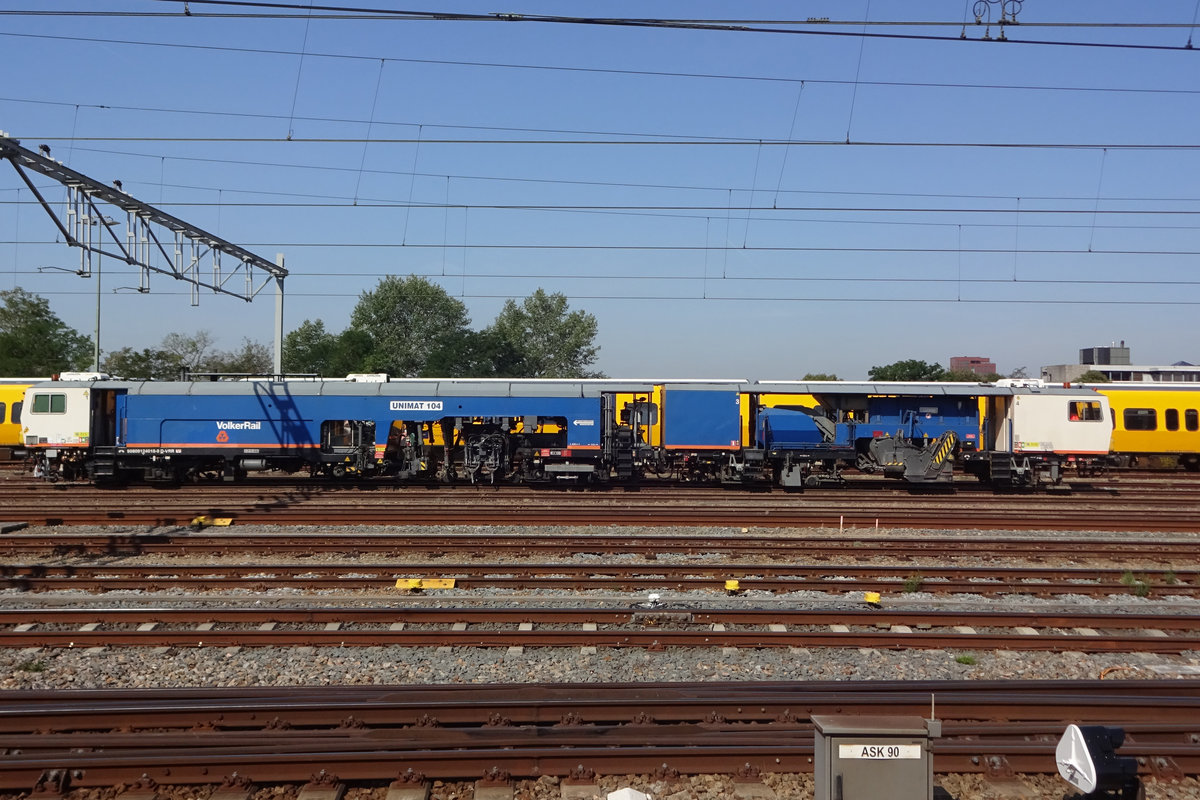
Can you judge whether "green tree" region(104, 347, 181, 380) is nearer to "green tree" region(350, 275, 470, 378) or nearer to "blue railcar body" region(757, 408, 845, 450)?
"green tree" region(350, 275, 470, 378)

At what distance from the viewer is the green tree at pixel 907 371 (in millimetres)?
53562

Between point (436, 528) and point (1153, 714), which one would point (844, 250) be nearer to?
point (436, 528)

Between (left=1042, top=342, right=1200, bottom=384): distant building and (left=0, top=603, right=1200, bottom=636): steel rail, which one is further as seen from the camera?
(left=1042, top=342, right=1200, bottom=384): distant building

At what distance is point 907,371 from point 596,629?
51664 mm

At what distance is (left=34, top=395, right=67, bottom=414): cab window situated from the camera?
23500mm

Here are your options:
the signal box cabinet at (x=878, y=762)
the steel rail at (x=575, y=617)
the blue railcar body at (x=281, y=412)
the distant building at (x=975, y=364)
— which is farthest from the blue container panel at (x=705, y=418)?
the distant building at (x=975, y=364)

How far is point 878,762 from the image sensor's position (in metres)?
4.60

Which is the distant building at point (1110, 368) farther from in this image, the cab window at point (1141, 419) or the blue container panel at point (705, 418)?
the blue container panel at point (705, 418)

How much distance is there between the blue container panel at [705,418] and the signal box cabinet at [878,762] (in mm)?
18908

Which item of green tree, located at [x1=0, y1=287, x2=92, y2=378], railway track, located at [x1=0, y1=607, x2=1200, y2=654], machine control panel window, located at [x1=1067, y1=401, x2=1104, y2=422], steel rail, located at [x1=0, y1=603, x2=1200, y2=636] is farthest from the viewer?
green tree, located at [x1=0, y1=287, x2=92, y2=378]

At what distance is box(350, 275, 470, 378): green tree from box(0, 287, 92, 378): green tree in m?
20.8

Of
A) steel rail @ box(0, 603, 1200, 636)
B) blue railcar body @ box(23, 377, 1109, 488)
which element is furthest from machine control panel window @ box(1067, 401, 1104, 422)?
steel rail @ box(0, 603, 1200, 636)

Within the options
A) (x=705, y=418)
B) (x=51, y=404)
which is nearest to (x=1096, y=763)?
(x=705, y=418)

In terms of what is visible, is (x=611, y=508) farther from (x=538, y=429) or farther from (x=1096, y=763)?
(x=1096, y=763)
